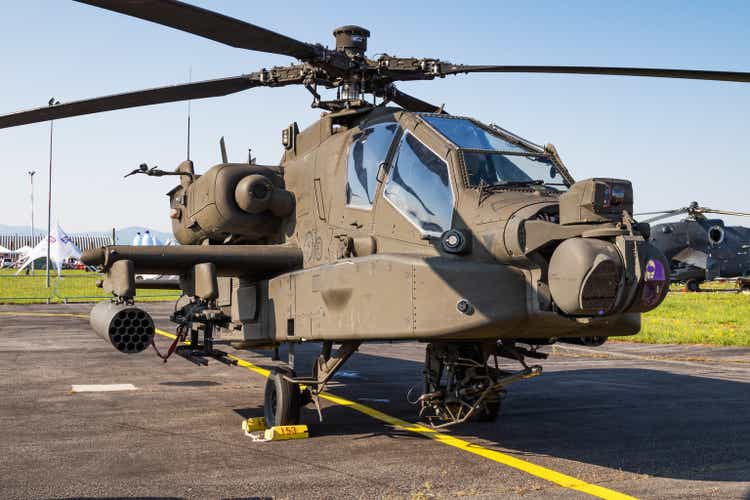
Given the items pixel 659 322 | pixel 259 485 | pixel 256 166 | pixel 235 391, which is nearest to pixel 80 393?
pixel 235 391

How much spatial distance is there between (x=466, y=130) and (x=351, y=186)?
1.42 meters

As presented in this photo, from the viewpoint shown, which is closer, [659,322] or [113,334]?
[113,334]

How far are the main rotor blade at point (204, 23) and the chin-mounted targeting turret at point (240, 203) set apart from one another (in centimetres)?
228

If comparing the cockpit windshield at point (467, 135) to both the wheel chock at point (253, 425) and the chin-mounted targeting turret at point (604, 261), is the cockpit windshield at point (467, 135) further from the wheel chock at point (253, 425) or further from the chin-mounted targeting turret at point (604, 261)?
the wheel chock at point (253, 425)

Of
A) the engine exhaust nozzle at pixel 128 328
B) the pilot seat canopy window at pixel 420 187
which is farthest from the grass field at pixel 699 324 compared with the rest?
the engine exhaust nozzle at pixel 128 328

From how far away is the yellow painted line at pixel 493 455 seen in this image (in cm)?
640

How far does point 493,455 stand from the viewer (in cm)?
775

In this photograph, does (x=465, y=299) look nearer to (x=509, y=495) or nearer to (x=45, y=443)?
(x=509, y=495)

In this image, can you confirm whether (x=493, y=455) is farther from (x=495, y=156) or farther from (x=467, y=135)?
(x=467, y=135)

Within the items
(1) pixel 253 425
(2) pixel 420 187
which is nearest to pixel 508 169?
(2) pixel 420 187

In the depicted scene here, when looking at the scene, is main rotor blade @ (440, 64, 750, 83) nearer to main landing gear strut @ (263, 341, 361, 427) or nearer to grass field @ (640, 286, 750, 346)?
main landing gear strut @ (263, 341, 361, 427)

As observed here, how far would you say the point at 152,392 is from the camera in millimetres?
12055

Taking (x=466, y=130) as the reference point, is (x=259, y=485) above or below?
below

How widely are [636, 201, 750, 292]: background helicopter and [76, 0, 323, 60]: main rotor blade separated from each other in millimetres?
40028
